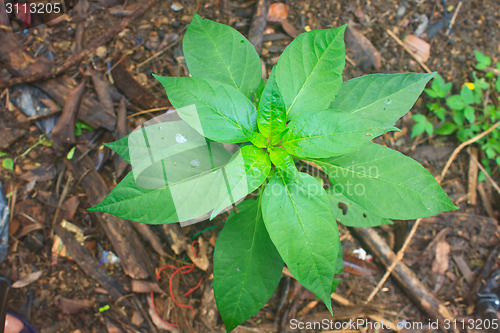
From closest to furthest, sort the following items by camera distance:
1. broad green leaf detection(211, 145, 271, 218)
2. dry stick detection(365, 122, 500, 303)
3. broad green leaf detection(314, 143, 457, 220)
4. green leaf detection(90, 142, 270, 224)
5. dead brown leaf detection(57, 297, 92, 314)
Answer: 1. broad green leaf detection(211, 145, 271, 218)
2. green leaf detection(90, 142, 270, 224)
3. broad green leaf detection(314, 143, 457, 220)
4. dead brown leaf detection(57, 297, 92, 314)
5. dry stick detection(365, 122, 500, 303)

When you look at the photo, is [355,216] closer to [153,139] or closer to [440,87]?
[153,139]

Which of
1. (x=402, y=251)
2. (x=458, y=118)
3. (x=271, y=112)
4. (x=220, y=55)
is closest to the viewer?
(x=271, y=112)

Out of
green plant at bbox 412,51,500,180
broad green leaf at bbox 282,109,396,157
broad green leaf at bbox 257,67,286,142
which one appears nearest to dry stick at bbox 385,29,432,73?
green plant at bbox 412,51,500,180

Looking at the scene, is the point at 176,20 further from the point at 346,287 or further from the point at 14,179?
the point at 346,287

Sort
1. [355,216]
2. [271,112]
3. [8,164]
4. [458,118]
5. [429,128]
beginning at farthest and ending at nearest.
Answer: [458,118]
[429,128]
[8,164]
[355,216]
[271,112]

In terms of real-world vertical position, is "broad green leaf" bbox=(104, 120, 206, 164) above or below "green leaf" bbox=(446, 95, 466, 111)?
above

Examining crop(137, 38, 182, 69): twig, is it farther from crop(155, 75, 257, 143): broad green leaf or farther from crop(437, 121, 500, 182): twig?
crop(437, 121, 500, 182): twig

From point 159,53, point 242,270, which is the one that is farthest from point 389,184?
point 159,53
